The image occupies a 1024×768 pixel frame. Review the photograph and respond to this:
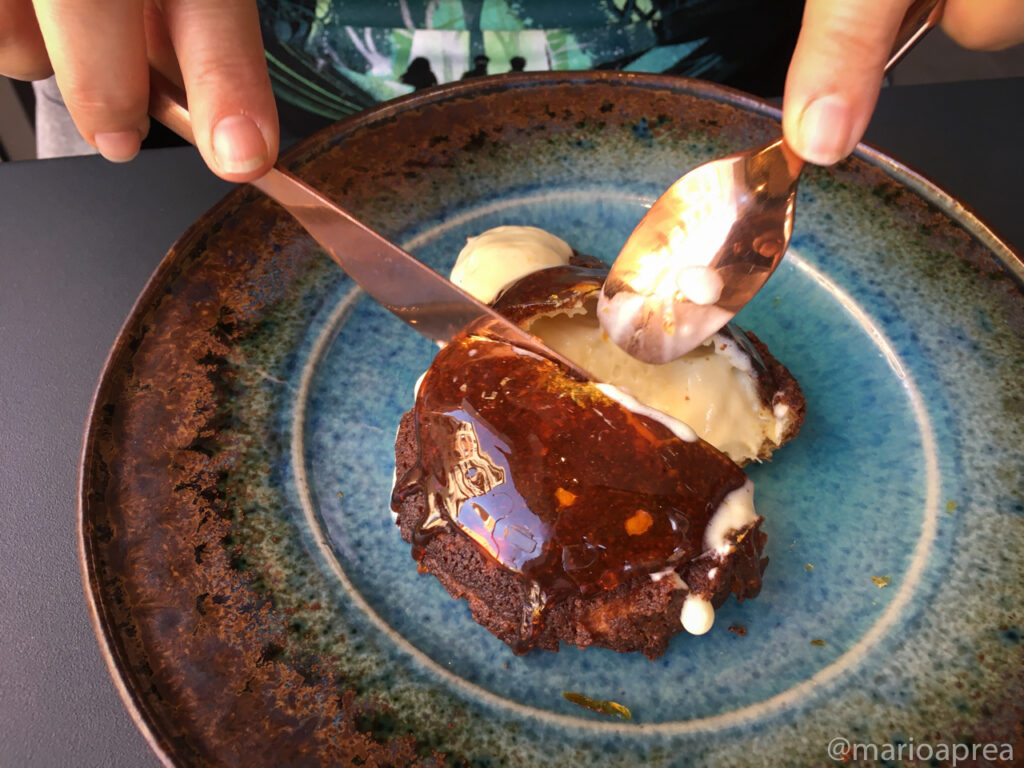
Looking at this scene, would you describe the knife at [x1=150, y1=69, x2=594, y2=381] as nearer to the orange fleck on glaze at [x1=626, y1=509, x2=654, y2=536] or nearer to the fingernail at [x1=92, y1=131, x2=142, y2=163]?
the fingernail at [x1=92, y1=131, x2=142, y2=163]

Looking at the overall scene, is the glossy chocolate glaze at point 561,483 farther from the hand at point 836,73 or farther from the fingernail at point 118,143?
the fingernail at point 118,143

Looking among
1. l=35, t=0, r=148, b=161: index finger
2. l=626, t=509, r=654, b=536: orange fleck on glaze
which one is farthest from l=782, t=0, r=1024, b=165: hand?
l=35, t=0, r=148, b=161: index finger

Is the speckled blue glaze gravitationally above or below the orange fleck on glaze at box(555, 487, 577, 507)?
below

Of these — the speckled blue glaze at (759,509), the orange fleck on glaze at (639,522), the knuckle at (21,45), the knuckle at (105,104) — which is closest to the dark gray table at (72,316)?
the speckled blue glaze at (759,509)

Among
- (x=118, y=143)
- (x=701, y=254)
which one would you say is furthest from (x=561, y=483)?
(x=118, y=143)

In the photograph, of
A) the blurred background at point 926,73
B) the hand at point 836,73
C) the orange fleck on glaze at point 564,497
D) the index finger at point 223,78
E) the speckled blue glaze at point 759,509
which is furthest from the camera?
the blurred background at point 926,73

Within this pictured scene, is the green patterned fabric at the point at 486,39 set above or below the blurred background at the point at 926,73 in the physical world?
above

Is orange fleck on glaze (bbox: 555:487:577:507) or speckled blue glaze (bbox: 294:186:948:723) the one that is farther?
speckled blue glaze (bbox: 294:186:948:723)

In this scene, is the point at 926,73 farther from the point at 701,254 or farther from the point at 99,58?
the point at 99,58
